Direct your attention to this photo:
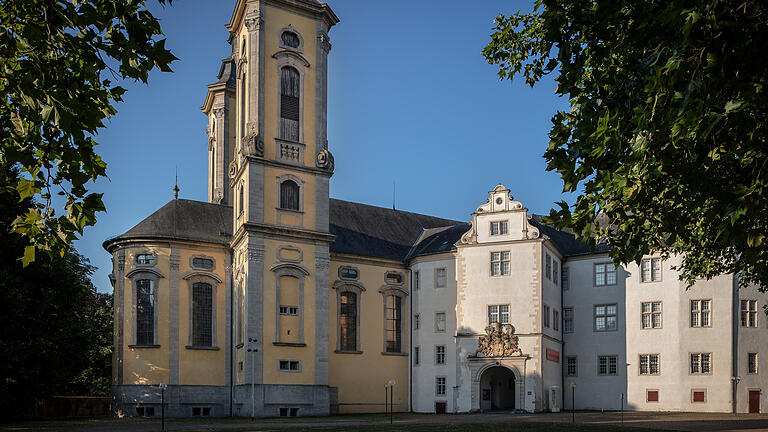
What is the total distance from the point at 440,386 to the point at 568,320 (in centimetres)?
922

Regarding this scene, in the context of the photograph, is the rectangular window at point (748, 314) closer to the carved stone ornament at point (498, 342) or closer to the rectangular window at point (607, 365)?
the rectangular window at point (607, 365)

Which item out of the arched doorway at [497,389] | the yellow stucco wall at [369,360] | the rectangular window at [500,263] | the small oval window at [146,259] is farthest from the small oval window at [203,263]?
the arched doorway at [497,389]

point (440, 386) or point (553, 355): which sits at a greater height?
point (553, 355)

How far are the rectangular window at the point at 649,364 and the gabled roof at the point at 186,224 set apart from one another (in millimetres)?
25747

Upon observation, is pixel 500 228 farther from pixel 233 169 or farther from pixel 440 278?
pixel 233 169

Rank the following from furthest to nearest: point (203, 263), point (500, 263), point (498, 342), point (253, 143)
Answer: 1. point (500, 263)
2. point (203, 263)
3. point (498, 342)
4. point (253, 143)

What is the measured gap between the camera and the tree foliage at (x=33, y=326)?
33.2m

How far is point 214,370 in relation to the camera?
4294 cm

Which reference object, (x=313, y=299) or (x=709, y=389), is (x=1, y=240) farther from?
(x=709, y=389)

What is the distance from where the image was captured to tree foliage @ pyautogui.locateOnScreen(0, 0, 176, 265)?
952 centimetres

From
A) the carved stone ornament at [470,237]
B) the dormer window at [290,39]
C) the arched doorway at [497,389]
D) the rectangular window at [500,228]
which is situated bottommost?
the arched doorway at [497,389]

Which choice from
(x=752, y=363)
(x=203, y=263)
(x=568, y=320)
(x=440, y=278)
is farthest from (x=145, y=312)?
(x=752, y=363)

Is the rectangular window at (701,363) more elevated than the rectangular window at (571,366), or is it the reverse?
the rectangular window at (701,363)

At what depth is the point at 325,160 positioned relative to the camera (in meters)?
44.5
